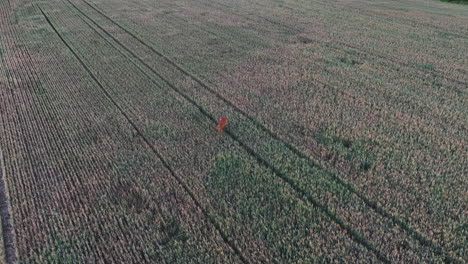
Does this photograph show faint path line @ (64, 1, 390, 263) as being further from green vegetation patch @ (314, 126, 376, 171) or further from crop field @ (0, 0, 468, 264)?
green vegetation patch @ (314, 126, 376, 171)

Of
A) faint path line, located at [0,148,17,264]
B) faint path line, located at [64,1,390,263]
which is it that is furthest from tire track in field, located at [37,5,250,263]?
faint path line, located at [0,148,17,264]

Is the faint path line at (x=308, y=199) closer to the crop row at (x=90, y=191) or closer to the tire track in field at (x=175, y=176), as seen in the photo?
the tire track in field at (x=175, y=176)

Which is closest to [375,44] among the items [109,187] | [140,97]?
[140,97]

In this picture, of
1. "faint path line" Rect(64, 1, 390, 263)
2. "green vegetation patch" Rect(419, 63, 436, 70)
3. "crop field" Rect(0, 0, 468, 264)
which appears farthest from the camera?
"green vegetation patch" Rect(419, 63, 436, 70)

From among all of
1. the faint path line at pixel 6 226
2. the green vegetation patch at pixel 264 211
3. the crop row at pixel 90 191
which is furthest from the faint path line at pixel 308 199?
the faint path line at pixel 6 226

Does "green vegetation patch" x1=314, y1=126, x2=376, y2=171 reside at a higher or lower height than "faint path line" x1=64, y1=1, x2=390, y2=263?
higher

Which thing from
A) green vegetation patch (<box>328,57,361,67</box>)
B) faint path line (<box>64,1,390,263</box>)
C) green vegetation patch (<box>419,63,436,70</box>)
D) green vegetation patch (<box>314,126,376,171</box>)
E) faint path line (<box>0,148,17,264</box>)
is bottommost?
faint path line (<box>0,148,17,264</box>)
